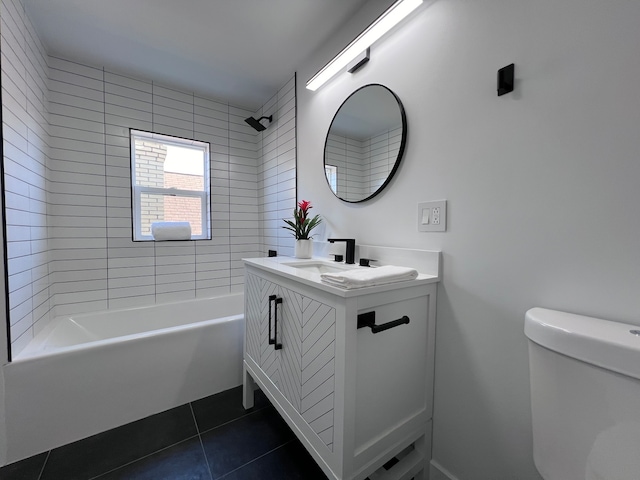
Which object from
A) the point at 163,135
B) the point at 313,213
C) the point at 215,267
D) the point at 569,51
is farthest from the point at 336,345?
the point at 163,135

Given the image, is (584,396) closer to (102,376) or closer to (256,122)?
(102,376)

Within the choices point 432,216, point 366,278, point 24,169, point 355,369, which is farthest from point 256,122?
point 355,369

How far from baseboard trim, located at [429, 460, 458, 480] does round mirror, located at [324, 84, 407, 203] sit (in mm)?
1256

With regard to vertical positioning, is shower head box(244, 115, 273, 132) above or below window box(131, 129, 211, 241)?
above

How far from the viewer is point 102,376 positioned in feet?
4.67

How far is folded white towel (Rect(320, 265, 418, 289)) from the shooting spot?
826mm

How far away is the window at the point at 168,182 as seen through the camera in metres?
2.30

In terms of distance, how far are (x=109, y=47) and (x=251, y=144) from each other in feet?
4.22

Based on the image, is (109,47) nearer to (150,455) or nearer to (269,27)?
(269,27)

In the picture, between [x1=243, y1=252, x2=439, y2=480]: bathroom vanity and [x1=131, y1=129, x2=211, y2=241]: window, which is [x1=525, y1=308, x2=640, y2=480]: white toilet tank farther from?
[x1=131, y1=129, x2=211, y2=241]: window

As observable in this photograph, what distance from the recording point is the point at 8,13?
131 cm

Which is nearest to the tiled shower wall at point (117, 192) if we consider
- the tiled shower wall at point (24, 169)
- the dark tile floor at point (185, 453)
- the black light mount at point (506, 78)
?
the tiled shower wall at point (24, 169)

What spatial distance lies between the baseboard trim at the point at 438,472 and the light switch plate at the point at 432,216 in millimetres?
1003

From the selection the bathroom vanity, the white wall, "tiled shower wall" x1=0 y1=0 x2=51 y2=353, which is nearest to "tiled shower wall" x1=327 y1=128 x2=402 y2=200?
A: the white wall
